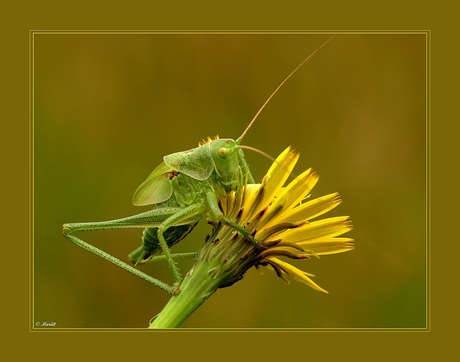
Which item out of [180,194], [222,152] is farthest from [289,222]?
[180,194]

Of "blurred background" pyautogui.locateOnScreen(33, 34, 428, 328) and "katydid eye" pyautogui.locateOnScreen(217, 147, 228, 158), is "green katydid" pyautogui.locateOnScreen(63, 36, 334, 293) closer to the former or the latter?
"katydid eye" pyautogui.locateOnScreen(217, 147, 228, 158)

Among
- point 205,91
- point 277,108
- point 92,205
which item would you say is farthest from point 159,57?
point 92,205

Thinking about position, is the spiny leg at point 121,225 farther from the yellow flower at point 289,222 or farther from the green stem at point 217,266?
the yellow flower at point 289,222

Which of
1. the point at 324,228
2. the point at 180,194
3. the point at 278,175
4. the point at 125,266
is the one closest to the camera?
the point at 324,228

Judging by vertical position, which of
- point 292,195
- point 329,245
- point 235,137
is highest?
point 235,137

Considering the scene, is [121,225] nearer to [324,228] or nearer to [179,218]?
[179,218]

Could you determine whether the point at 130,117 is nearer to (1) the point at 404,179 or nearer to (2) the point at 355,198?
(2) the point at 355,198

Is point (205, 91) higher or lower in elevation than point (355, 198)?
higher
